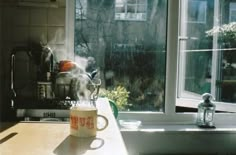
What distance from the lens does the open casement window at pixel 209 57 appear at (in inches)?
103

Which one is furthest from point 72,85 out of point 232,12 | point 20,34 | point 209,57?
point 232,12

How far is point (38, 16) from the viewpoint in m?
2.21

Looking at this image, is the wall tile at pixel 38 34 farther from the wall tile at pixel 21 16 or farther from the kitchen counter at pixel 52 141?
the kitchen counter at pixel 52 141

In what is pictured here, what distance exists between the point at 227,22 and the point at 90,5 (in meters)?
0.98

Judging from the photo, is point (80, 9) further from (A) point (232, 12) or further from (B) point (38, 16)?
(A) point (232, 12)

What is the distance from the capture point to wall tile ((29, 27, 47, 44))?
220 centimetres

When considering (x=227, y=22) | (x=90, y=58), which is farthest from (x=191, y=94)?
(x=90, y=58)

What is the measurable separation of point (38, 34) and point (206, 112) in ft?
4.07

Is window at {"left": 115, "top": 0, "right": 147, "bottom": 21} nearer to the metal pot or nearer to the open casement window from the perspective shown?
the open casement window

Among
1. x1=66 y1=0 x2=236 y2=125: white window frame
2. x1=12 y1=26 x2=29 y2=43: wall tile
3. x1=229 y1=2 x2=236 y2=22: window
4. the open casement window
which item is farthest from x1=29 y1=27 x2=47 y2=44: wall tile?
x1=229 y1=2 x2=236 y2=22: window

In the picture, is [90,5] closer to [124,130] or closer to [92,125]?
[124,130]

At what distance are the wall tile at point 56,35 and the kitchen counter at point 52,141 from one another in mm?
839

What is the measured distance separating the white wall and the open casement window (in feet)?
0.91

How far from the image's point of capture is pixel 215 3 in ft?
8.52
